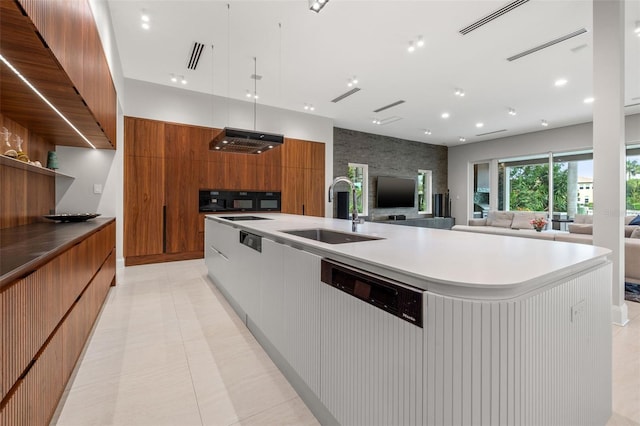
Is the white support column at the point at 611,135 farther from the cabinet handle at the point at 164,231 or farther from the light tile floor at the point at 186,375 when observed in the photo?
the cabinet handle at the point at 164,231

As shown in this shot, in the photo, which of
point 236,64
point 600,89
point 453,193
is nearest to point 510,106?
point 600,89

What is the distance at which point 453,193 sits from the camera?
1007 centimetres

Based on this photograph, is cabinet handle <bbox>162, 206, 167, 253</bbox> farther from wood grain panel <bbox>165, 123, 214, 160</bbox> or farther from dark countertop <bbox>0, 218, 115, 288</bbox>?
dark countertop <bbox>0, 218, 115, 288</bbox>

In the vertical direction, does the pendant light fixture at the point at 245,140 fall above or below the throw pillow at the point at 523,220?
above

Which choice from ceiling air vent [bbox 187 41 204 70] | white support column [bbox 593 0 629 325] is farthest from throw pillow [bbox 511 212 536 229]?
ceiling air vent [bbox 187 41 204 70]

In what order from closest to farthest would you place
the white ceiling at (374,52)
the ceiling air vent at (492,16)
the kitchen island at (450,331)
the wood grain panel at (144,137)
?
the kitchen island at (450,331)
the ceiling air vent at (492,16)
the white ceiling at (374,52)
the wood grain panel at (144,137)

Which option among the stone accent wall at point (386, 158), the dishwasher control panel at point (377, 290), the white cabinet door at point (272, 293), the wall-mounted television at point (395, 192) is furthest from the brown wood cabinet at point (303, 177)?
the dishwasher control panel at point (377, 290)

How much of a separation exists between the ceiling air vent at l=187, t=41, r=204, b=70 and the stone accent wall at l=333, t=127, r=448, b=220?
412 centimetres

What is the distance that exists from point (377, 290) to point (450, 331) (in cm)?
27

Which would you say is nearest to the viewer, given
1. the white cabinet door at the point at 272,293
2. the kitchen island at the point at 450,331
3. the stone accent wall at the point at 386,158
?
the kitchen island at the point at 450,331

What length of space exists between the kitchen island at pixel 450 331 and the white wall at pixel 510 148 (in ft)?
26.1

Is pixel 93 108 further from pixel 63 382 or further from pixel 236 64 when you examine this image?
pixel 236 64

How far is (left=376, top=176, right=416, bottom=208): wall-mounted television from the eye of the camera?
8.55m

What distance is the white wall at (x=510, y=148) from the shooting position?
710cm
